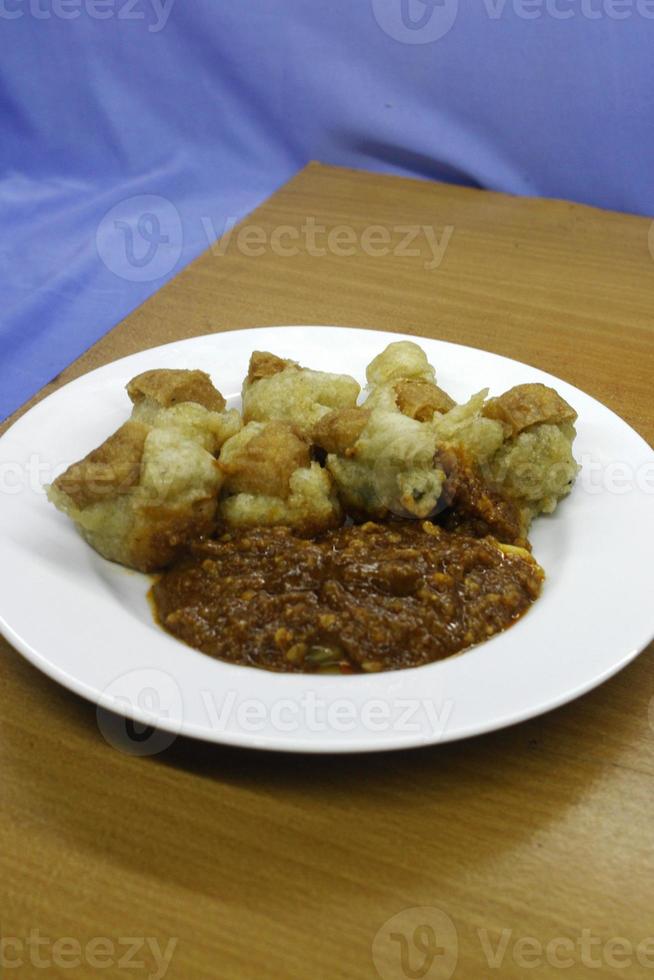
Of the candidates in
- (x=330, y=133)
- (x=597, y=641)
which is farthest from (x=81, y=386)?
(x=330, y=133)

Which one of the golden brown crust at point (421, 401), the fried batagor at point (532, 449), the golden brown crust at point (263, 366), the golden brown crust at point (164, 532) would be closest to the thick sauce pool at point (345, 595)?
the golden brown crust at point (164, 532)

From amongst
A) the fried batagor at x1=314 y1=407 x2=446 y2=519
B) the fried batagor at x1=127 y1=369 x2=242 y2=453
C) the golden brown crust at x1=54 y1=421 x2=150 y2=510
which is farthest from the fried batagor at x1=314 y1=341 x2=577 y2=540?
the golden brown crust at x1=54 y1=421 x2=150 y2=510

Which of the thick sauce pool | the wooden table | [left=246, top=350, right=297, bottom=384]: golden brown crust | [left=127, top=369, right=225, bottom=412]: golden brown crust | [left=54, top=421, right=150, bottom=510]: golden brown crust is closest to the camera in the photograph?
the wooden table

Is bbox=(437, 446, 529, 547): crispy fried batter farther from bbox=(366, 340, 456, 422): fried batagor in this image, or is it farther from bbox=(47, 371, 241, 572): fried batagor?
bbox=(47, 371, 241, 572): fried batagor

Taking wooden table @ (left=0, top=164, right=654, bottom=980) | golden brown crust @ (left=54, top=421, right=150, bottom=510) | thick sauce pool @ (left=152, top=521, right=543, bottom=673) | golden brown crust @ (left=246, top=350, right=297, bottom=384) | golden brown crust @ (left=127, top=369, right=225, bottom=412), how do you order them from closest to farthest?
wooden table @ (left=0, top=164, right=654, bottom=980) → thick sauce pool @ (left=152, top=521, right=543, bottom=673) → golden brown crust @ (left=54, top=421, right=150, bottom=510) → golden brown crust @ (left=127, top=369, right=225, bottom=412) → golden brown crust @ (left=246, top=350, right=297, bottom=384)

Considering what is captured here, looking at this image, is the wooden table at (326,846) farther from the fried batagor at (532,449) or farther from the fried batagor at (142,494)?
the fried batagor at (532,449)

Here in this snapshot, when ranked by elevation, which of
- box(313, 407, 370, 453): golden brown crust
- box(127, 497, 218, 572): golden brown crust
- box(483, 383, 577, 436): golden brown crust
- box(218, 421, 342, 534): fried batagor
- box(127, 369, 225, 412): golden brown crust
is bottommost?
box(127, 497, 218, 572): golden brown crust

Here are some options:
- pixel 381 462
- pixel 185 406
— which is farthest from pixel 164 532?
pixel 381 462
